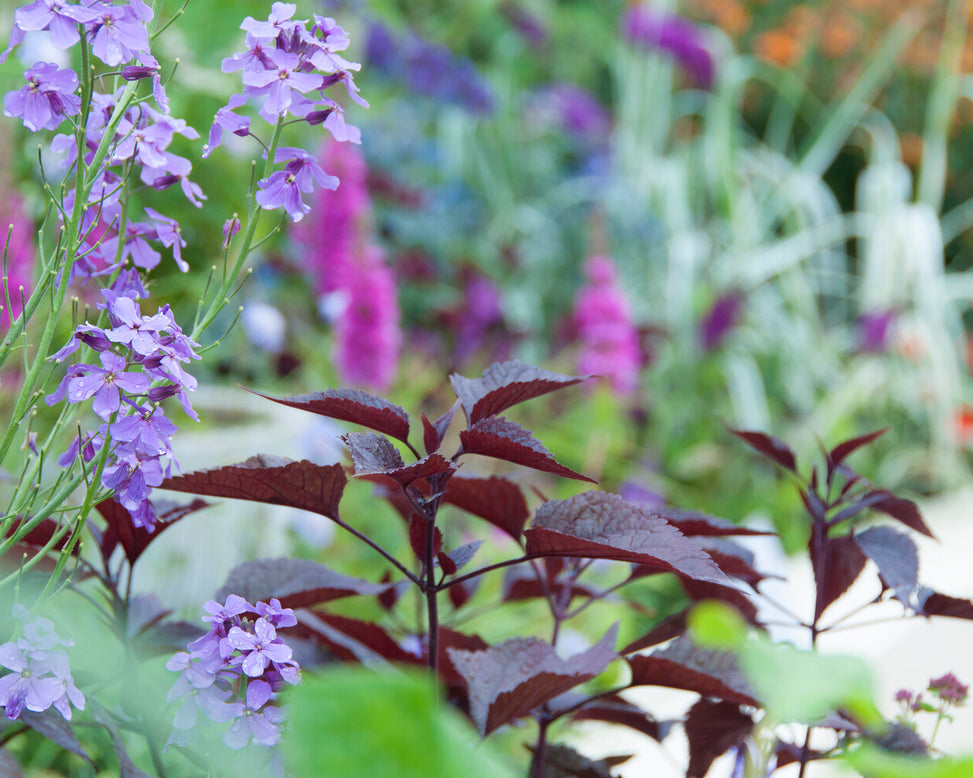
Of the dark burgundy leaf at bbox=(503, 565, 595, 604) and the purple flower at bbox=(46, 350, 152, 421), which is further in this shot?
the dark burgundy leaf at bbox=(503, 565, 595, 604)

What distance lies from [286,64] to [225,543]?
1.12m

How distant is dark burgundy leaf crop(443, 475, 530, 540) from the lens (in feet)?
1.68

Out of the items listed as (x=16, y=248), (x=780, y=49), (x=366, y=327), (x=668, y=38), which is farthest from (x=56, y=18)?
(x=780, y=49)

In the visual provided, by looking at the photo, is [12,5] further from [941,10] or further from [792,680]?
[941,10]

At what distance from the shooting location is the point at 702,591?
1.81ft

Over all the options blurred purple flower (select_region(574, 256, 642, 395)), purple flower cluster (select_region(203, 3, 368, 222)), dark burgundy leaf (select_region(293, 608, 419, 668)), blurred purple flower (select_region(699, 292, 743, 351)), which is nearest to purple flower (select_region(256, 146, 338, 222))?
purple flower cluster (select_region(203, 3, 368, 222))

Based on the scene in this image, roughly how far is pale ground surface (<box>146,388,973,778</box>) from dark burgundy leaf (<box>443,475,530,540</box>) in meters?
0.60

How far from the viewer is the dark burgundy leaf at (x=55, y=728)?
1.30ft

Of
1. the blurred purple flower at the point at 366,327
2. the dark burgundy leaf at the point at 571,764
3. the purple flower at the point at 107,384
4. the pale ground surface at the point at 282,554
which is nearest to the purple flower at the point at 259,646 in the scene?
the purple flower at the point at 107,384

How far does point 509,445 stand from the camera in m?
0.41

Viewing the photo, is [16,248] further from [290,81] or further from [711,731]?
[711,731]

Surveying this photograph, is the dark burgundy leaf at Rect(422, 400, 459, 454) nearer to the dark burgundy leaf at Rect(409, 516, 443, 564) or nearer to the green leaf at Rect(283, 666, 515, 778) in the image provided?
the dark burgundy leaf at Rect(409, 516, 443, 564)

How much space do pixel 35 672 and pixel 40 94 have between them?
0.81 feet

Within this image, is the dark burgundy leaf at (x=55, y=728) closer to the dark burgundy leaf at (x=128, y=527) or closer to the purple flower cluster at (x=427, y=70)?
the dark burgundy leaf at (x=128, y=527)
